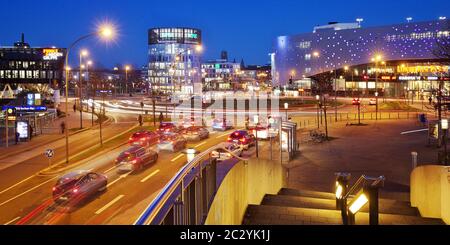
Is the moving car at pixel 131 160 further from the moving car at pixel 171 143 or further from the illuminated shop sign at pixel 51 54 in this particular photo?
the illuminated shop sign at pixel 51 54

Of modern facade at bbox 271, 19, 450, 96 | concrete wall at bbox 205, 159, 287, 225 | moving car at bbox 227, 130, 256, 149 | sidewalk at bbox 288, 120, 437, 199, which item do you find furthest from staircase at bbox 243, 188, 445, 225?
modern facade at bbox 271, 19, 450, 96

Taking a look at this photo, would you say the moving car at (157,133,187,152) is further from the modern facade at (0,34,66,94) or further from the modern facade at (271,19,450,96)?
the modern facade at (0,34,66,94)

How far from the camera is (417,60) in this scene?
11912cm

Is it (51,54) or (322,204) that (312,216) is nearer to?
(322,204)

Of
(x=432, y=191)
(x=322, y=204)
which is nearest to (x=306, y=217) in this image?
(x=322, y=204)

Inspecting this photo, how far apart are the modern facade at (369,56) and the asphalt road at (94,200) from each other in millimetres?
91871

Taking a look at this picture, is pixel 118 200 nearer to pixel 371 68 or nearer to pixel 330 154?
pixel 330 154

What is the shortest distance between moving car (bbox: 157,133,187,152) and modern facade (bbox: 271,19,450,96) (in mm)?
82634

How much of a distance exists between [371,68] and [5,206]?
403 ft

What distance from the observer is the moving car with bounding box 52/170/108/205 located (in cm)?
1705

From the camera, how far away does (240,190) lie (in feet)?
35.6

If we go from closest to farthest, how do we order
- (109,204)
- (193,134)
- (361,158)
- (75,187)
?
(109,204)
(75,187)
(361,158)
(193,134)

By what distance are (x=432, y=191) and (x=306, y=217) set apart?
4.02 metres
